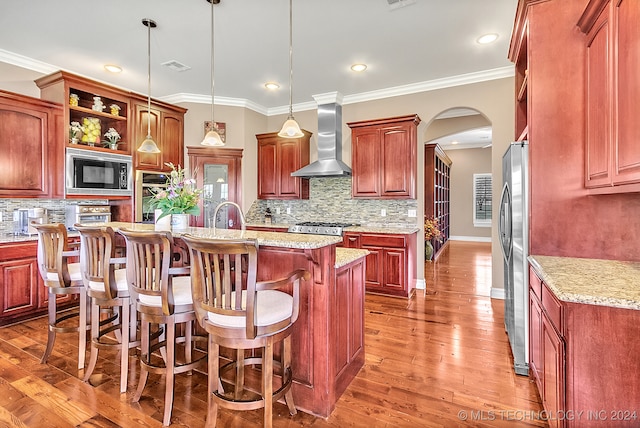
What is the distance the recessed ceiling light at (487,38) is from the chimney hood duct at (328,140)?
7.36ft

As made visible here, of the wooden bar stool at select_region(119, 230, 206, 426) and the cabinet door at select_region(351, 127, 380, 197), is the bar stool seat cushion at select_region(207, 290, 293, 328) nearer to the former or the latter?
the wooden bar stool at select_region(119, 230, 206, 426)

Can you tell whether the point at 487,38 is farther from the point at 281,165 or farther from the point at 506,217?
the point at 281,165

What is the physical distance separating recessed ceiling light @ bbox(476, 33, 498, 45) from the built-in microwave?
4.52m

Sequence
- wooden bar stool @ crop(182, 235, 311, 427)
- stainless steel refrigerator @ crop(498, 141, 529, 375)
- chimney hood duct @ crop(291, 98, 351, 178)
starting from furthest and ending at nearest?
chimney hood duct @ crop(291, 98, 351, 178) → stainless steel refrigerator @ crop(498, 141, 529, 375) → wooden bar stool @ crop(182, 235, 311, 427)

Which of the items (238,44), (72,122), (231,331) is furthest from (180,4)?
(231,331)

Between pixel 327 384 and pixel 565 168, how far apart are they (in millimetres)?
2065

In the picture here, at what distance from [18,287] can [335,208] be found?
13.3ft

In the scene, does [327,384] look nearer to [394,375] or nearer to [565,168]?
[394,375]

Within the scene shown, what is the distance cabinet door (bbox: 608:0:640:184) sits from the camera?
149 centimetres

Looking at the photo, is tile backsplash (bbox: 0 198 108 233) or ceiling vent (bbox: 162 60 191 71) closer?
tile backsplash (bbox: 0 198 108 233)

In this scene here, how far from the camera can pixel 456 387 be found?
222cm

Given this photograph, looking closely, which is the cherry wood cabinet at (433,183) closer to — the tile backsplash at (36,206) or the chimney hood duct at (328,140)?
the chimney hood duct at (328,140)

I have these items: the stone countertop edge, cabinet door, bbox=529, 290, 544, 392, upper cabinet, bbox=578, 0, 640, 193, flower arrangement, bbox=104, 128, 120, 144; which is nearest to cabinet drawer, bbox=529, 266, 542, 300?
cabinet door, bbox=529, 290, 544, 392

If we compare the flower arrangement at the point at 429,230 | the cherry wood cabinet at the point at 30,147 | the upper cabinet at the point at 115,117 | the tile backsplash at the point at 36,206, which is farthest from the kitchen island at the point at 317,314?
the flower arrangement at the point at 429,230
